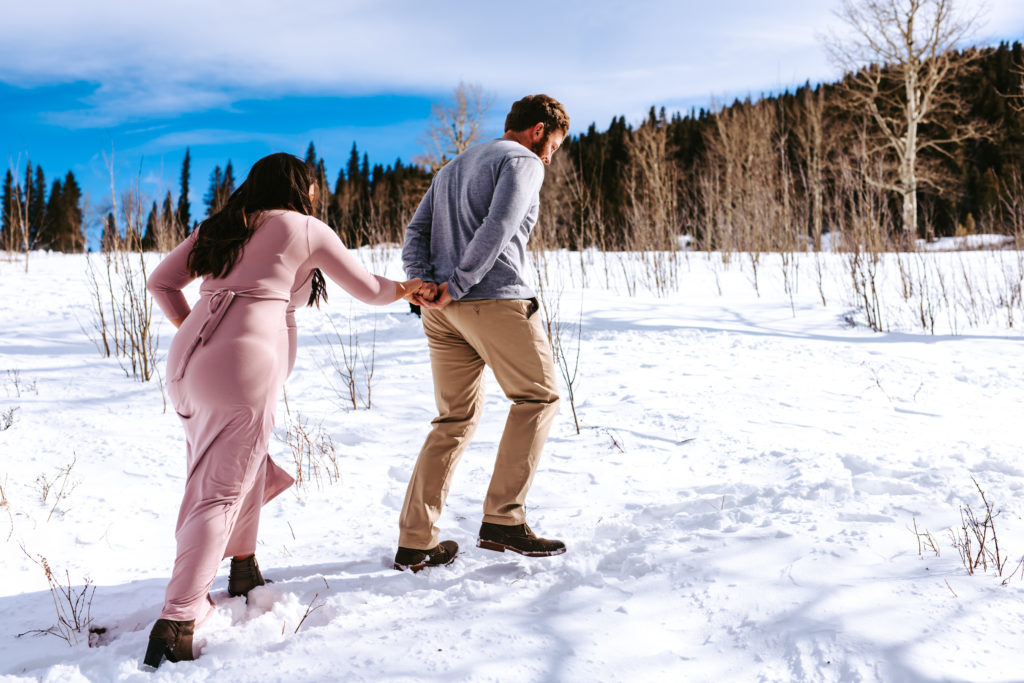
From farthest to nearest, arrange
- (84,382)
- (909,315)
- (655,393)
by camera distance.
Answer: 1. (909,315)
2. (84,382)
3. (655,393)

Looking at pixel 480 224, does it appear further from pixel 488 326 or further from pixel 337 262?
pixel 337 262

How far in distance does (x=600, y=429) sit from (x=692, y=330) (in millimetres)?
3517

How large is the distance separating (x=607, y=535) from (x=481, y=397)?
2.63 feet

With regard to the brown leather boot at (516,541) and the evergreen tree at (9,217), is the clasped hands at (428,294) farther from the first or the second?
the evergreen tree at (9,217)

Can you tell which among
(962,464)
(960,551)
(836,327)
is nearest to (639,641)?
(960,551)

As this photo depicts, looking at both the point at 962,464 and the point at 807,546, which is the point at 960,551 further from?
the point at 962,464

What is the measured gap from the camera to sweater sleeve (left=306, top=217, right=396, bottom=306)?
1974 mm

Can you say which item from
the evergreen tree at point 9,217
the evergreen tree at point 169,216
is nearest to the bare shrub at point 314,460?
the evergreen tree at point 169,216

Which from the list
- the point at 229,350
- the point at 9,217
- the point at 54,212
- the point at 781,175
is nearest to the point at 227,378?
the point at 229,350

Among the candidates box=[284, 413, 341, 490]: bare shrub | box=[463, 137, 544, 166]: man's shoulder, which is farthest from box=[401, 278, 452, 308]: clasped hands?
box=[284, 413, 341, 490]: bare shrub

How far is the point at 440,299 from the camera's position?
232cm

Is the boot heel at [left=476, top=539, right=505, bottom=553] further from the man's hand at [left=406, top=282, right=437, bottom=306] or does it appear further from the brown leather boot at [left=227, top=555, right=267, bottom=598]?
the man's hand at [left=406, top=282, right=437, bottom=306]

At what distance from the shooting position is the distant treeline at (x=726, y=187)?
32.1 ft

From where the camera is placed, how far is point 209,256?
1.86 meters
